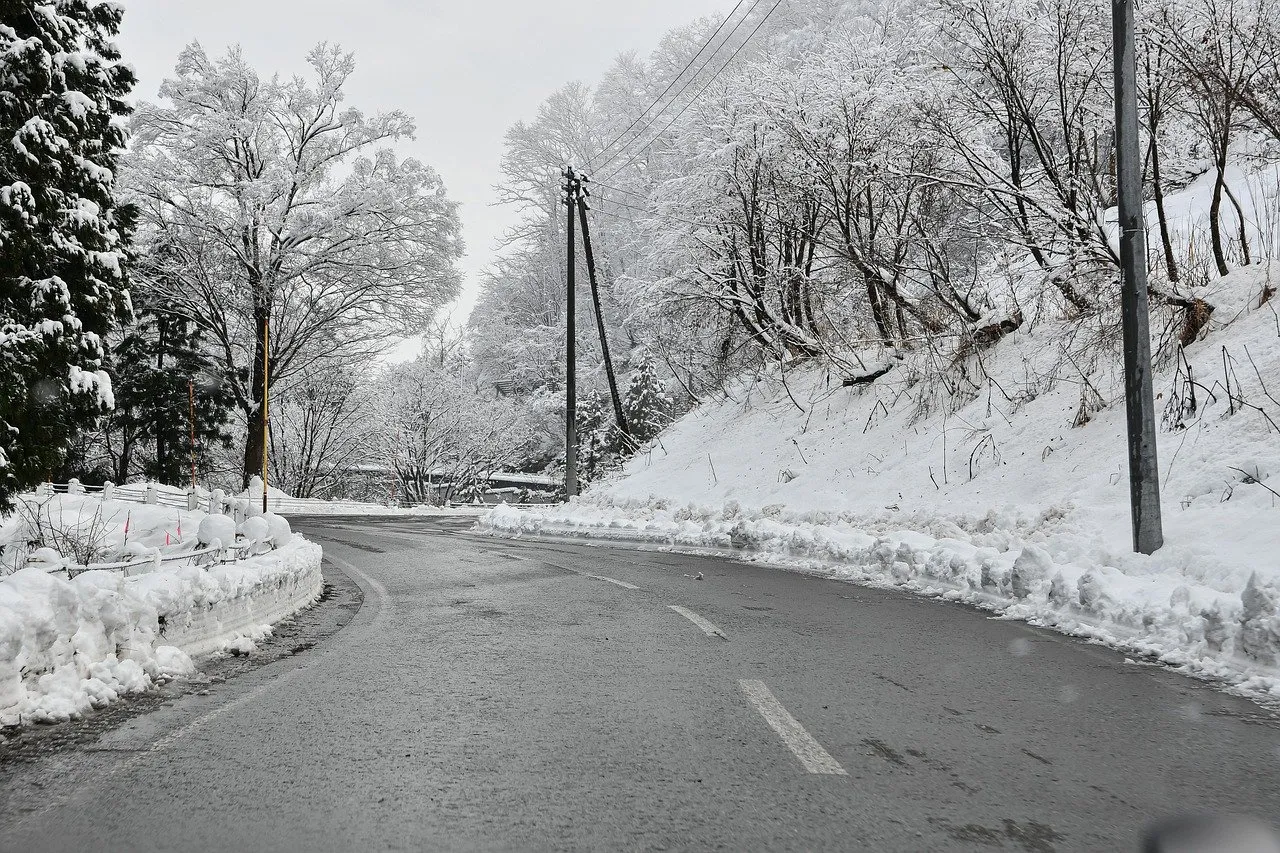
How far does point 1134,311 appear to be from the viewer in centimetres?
938

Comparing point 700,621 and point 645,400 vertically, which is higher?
point 645,400

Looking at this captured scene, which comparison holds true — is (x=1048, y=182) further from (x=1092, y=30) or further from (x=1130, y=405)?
(x=1130, y=405)

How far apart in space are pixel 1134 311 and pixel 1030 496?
5.49 m

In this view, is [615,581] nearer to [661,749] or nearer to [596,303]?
[661,749]

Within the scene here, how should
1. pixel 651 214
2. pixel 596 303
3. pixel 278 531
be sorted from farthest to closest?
pixel 651 214
pixel 596 303
pixel 278 531

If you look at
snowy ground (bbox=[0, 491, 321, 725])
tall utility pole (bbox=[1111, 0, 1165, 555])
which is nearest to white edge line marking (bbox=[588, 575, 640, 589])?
snowy ground (bbox=[0, 491, 321, 725])

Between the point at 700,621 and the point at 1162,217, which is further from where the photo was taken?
the point at 1162,217

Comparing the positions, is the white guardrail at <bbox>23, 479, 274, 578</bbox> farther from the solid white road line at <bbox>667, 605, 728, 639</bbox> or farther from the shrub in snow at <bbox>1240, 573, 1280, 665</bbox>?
the shrub in snow at <bbox>1240, 573, 1280, 665</bbox>

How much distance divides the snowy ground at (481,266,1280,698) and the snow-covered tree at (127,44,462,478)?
12.3m

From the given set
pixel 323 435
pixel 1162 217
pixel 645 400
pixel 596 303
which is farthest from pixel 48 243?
pixel 323 435

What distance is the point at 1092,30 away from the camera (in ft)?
53.4

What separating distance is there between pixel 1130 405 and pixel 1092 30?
33.9 feet

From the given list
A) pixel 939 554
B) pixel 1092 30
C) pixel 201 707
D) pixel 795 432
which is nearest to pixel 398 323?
pixel 795 432

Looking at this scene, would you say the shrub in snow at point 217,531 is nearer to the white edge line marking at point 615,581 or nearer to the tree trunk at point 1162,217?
the white edge line marking at point 615,581
